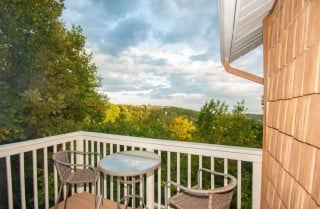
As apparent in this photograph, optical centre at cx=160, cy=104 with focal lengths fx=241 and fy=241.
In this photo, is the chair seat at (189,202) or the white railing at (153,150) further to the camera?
Result: the white railing at (153,150)

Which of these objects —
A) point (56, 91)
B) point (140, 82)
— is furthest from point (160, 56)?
point (56, 91)

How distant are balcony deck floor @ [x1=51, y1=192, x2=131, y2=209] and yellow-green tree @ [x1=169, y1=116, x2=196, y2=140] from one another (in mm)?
2448

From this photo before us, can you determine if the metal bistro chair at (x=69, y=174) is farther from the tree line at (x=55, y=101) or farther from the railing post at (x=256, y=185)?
the railing post at (x=256, y=185)

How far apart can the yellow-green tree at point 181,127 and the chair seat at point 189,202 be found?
3.14 m

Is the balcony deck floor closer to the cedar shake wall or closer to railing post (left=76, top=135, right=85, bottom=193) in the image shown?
railing post (left=76, top=135, right=85, bottom=193)

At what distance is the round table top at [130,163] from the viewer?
98.1 inches

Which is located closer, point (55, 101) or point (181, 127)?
point (181, 127)

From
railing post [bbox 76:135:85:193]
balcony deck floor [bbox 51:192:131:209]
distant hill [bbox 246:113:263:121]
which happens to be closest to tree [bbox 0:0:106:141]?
railing post [bbox 76:135:85:193]

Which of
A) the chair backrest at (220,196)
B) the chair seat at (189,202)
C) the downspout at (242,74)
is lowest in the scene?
the chair seat at (189,202)

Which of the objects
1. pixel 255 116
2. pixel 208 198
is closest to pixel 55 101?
pixel 255 116

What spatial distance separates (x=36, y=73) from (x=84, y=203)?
4.27 m

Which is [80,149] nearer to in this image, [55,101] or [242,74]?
[242,74]

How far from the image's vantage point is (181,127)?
5824 mm

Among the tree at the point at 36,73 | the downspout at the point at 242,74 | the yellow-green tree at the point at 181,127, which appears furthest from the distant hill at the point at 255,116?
the tree at the point at 36,73
